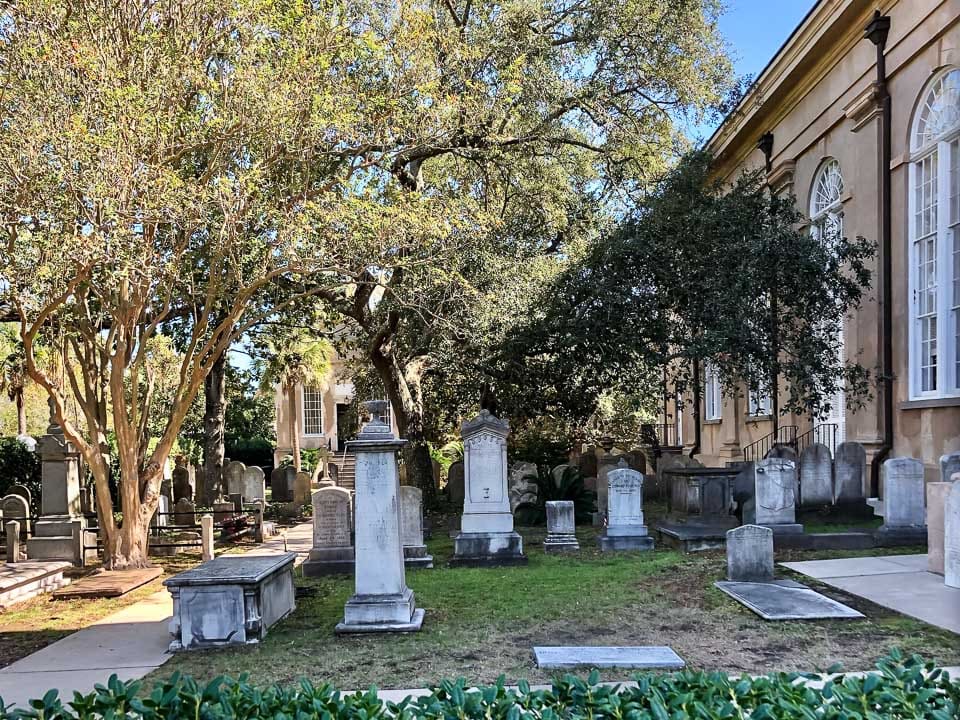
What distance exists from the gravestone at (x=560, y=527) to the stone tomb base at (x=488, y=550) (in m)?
0.97

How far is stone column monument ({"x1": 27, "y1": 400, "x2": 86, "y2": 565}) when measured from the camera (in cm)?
1307

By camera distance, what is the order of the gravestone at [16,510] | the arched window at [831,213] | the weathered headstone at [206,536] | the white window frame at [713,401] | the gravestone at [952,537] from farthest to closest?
the white window frame at [713,401] < the arched window at [831,213] < the gravestone at [16,510] < the weathered headstone at [206,536] < the gravestone at [952,537]

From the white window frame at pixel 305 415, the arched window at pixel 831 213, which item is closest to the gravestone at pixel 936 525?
the arched window at pixel 831 213

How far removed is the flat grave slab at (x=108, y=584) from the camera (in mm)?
10750

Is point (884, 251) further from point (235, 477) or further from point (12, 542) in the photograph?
point (12, 542)

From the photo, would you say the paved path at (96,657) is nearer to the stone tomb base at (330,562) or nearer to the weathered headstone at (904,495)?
the stone tomb base at (330,562)

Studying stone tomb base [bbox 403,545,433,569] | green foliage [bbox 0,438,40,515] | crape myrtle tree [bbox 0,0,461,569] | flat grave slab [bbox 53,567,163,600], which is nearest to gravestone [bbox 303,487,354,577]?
stone tomb base [bbox 403,545,433,569]

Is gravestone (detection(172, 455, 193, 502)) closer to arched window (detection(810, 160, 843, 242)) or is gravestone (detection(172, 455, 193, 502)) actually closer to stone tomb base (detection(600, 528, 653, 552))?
stone tomb base (detection(600, 528, 653, 552))

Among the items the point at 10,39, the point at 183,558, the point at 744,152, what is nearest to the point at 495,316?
the point at 183,558

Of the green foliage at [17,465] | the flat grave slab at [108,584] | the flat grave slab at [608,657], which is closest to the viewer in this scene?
the flat grave slab at [608,657]

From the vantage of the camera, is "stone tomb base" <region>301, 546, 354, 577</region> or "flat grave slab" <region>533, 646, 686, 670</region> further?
"stone tomb base" <region>301, 546, 354, 577</region>

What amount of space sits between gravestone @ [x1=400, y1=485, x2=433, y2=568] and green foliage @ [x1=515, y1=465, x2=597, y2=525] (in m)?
5.27

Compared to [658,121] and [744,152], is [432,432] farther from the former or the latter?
[744,152]

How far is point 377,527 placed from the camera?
8.33 metres
